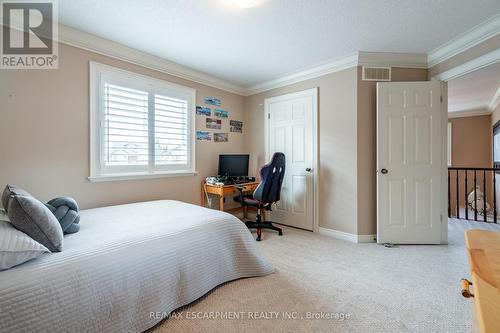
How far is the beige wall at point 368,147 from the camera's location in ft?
9.91

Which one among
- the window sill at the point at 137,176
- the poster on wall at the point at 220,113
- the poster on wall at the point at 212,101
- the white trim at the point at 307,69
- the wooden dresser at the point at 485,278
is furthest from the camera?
the poster on wall at the point at 220,113

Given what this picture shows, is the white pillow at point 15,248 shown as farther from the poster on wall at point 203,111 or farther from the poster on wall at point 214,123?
the poster on wall at point 214,123

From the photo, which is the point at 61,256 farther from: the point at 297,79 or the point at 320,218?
the point at 297,79

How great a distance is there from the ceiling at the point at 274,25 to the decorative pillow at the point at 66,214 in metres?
1.69

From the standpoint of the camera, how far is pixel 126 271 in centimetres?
134

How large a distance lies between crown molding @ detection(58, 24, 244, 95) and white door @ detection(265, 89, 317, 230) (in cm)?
114

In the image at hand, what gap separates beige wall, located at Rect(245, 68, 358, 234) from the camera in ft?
10.1

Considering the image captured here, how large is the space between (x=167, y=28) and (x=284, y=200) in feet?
9.46

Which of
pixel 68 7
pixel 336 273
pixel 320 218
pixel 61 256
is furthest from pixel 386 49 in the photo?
pixel 61 256

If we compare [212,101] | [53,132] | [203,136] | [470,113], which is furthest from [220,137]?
[470,113]

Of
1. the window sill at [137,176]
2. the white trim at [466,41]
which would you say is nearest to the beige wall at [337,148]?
the white trim at [466,41]

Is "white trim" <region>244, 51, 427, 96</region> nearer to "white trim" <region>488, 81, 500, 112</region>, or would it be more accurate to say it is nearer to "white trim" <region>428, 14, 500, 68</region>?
"white trim" <region>428, 14, 500, 68</region>

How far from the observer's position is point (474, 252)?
81 cm

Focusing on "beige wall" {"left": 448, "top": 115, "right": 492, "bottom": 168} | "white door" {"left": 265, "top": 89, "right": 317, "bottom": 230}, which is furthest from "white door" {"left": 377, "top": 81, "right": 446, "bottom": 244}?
"beige wall" {"left": 448, "top": 115, "right": 492, "bottom": 168}
